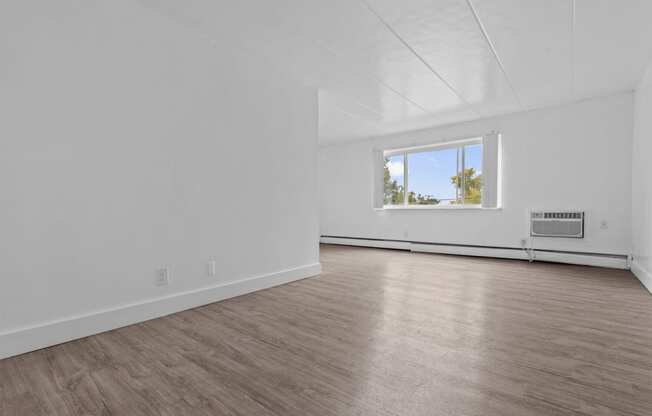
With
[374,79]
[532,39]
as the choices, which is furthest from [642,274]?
[374,79]

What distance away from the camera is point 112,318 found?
222cm

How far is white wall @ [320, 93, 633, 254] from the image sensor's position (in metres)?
4.29

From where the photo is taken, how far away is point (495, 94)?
421 centimetres

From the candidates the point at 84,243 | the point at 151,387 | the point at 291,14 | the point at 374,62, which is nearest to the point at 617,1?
the point at 374,62

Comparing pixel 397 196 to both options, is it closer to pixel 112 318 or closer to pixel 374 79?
pixel 374 79

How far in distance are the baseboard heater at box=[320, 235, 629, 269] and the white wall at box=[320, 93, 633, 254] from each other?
8 centimetres

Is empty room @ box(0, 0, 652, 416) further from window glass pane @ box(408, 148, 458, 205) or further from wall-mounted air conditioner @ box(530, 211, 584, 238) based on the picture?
window glass pane @ box(408, 148, 458, 205)

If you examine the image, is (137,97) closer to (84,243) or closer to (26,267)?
(84,243)

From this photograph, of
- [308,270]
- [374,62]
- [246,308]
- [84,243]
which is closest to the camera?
[84,243]

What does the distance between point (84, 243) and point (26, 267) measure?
0.31 m

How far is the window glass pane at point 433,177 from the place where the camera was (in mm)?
5926

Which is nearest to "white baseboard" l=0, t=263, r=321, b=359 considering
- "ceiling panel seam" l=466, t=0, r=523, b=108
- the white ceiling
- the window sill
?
the white ceiling

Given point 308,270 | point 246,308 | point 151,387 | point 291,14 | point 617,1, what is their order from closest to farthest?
point 151,387 → point 617,1 → point 291,14 → point 246,308 → point 308,270

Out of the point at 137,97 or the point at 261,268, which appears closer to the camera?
the point at 137,97
